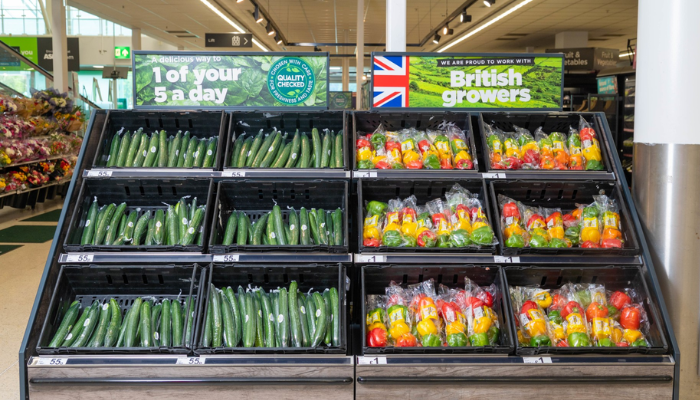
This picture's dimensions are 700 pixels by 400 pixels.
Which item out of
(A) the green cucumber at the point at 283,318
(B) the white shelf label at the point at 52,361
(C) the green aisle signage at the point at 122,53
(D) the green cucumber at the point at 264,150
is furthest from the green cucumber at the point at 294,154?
(C) the green aisle signage at the point at 122,53

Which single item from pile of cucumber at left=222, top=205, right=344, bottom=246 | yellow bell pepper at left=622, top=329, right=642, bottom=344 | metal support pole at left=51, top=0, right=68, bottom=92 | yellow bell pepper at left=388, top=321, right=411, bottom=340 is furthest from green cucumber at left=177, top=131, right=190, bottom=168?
metal support pole at left=51, top=0, right=68, bottom=92

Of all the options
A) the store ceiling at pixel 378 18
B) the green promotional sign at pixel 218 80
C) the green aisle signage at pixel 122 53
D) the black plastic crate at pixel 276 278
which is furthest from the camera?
the green aisle signage at pixel 122 53

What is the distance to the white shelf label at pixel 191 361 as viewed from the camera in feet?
8.04

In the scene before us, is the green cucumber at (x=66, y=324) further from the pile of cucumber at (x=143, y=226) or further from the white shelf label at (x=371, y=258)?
the white shelf label at (x=371, y=258)

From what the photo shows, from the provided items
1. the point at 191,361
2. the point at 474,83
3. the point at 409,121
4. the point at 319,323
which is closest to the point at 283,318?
the point at 319,323

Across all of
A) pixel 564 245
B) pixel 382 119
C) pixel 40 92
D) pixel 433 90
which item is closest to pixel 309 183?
pixel 382 119

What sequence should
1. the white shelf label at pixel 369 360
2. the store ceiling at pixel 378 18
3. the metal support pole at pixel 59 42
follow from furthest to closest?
the store ceiling at pixel 378 18 < the metal support pole at pixel 59 42 < the white shelf label at pixel 369 360

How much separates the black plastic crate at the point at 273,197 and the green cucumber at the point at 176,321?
0.34 m

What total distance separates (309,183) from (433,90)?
3.23 ft

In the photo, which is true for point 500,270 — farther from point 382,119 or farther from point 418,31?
point 418,31

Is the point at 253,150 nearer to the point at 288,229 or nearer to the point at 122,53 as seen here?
the point at 288,229

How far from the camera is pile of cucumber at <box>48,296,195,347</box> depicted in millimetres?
2574

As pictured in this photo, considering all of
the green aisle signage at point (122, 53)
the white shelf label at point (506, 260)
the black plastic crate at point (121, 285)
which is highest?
the green aisle signage at point (122, 53)

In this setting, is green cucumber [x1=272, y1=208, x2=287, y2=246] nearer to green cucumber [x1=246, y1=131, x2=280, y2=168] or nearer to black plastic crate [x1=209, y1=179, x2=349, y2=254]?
black plastic crate [x1=209, y1=179, x2=349, y2=254]
